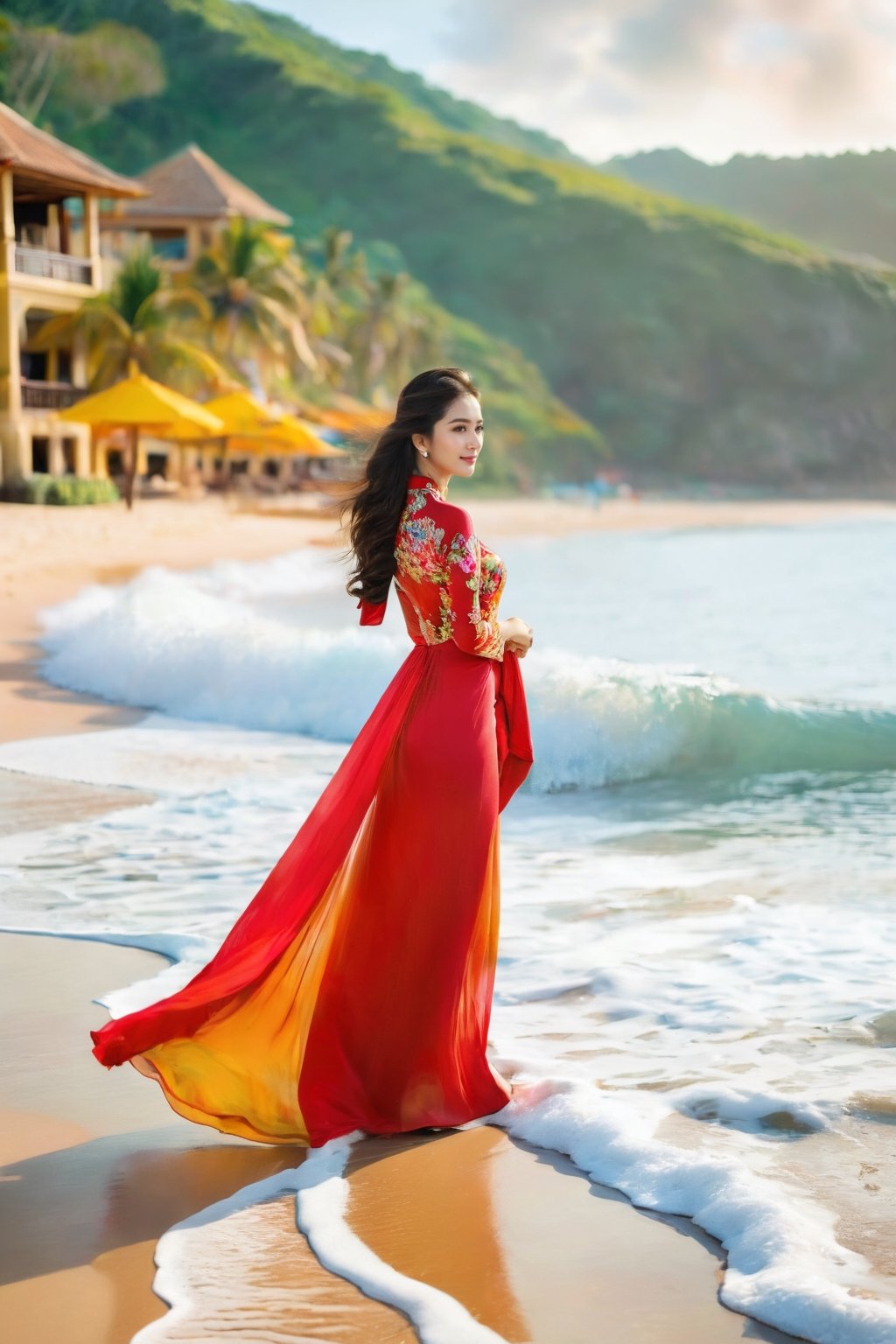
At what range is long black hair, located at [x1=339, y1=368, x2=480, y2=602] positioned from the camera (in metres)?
3.24

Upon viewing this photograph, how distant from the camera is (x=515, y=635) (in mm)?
3312

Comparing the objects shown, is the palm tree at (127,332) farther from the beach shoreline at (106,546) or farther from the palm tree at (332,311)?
the palm tree at (332,311)

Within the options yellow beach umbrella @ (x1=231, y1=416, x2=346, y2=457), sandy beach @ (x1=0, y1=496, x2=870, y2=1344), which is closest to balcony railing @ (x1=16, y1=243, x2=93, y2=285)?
yellow beach umbrella @ (x1=231, y1=416, x2=346, y2=457)

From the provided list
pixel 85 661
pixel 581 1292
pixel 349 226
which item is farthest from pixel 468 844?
pixel 349 226

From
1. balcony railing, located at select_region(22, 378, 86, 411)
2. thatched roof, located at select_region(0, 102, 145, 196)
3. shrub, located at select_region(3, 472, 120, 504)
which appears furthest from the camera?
balcony railing, located at select_region(22, 378, 86, 411)

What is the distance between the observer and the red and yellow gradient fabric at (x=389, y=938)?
10.4 ft

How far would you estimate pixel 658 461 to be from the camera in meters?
102

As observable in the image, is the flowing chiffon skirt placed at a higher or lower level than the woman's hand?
lower

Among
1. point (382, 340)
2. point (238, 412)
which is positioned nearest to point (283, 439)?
point (238, 412)

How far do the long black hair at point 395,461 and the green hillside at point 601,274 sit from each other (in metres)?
97.6

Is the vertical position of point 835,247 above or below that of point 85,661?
above

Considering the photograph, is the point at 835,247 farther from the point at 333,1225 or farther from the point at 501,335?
the point at 333,1225

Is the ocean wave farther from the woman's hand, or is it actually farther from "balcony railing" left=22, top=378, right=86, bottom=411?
"balcony railing" left=22, top=378, right=86, bottom=411

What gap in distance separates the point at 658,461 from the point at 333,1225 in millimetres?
101420
